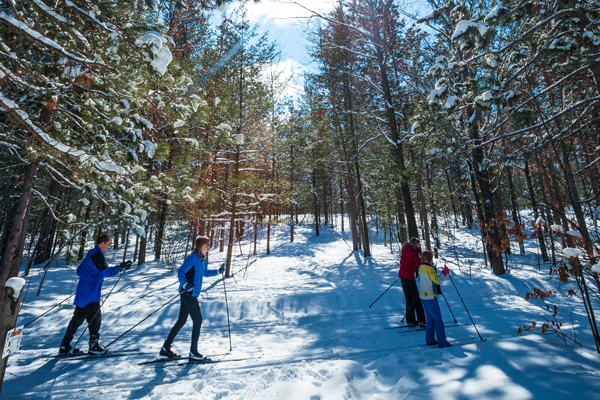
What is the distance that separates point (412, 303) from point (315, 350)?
257 cm

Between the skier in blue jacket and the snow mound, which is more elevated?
the snow mound

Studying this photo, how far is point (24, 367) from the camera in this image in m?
4.13

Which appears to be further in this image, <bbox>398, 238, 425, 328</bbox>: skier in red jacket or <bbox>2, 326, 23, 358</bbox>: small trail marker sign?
<bbox>398, 238, 425, 328</bbox>: skier in red jacket

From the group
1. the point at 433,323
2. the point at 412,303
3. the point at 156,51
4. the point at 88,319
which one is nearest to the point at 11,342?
the point at 88,319

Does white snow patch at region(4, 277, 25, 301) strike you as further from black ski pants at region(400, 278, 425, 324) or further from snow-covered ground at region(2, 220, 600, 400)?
black ski pants at region(400, 278, 425, 324)

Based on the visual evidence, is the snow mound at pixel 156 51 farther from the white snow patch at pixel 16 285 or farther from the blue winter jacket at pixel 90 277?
the blue winter jacket at pixel 90 277

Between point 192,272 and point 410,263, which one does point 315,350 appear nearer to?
point 192,272

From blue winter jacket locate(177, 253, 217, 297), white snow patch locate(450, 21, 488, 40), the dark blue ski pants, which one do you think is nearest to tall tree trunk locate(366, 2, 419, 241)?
the dark blue ski pants

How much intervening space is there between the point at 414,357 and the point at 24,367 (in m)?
6.13

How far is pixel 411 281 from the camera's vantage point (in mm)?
6270

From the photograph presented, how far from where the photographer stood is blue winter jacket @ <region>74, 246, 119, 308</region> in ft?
15.4

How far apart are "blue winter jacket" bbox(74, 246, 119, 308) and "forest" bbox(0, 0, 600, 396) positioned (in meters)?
1.20

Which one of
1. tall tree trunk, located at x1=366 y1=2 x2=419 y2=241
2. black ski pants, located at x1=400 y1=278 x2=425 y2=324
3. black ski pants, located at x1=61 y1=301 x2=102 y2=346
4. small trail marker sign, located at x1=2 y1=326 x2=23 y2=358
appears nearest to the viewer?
small trail marker sign, located at x1=2 y1=326 x2=23 y2=358

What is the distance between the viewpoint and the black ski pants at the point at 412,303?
19.8 feet
